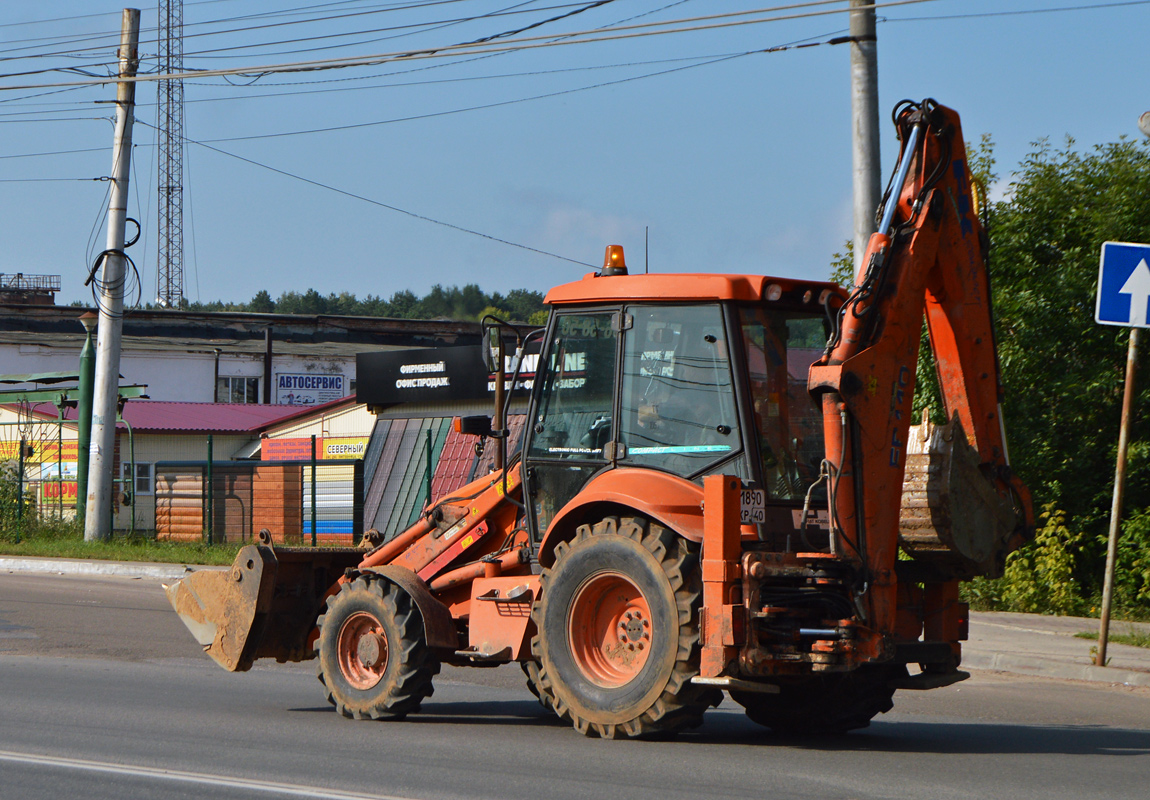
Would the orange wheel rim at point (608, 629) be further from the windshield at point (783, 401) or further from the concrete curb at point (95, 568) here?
the concrete curb at point (95, 568)

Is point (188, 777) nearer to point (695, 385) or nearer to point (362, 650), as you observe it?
point (362, 650)

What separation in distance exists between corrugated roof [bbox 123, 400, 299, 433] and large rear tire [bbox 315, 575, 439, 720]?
27562 millimetres

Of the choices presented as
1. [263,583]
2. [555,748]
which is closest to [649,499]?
[555,748]

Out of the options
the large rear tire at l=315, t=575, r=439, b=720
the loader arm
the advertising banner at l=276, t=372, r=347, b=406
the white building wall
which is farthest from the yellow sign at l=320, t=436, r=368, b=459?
the loader arm

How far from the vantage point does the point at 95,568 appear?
2200cm

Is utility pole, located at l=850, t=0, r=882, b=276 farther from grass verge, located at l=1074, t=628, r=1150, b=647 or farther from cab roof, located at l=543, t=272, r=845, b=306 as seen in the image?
cab roof, located at l=543, t=272, r=845, b=306

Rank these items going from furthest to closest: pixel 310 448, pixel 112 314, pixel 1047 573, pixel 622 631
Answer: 1. pixel 310 448
2. pixel 112 314
3. pixel 1047 573
4. pixel 622 631

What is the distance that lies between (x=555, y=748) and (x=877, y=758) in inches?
69.5

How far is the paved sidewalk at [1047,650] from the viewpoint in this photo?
1108 cm

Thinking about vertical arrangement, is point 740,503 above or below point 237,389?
below

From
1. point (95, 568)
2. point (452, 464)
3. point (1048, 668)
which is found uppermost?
point (452, 464)

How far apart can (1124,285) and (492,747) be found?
22.0 ft

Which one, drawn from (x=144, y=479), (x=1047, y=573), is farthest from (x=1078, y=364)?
(x=144, y=479)

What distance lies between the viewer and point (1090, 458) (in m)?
15.1
